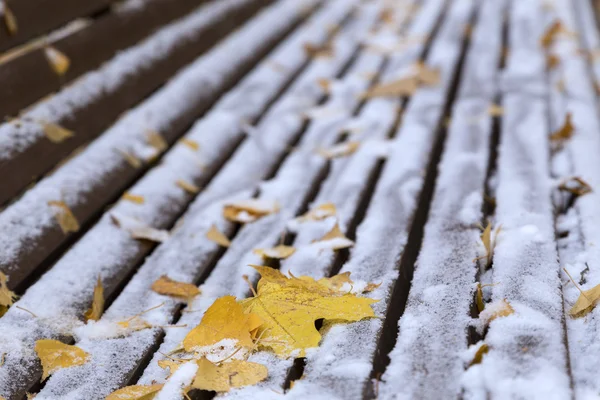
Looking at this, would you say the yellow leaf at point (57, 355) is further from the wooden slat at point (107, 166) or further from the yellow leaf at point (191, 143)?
the yellow leaf at point (191, 143)

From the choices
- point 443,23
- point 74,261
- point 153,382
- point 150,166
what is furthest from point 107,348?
point 443,23

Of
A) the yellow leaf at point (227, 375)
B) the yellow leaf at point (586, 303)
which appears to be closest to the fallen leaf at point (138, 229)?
the yellow leaf at point (227, 375)

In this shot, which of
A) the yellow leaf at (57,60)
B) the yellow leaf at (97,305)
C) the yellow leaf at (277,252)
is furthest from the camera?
the yellow leaf at (57,60)

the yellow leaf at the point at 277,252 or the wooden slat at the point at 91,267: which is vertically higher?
the wooden slat at the point at 91,267

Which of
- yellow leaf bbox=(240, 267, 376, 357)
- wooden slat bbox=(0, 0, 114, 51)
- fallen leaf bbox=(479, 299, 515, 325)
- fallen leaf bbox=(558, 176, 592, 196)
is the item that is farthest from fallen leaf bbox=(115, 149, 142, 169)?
fallen leaf bbox=(558, 176, 592, 196)

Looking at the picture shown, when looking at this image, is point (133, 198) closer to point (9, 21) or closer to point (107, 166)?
point (107, 166)

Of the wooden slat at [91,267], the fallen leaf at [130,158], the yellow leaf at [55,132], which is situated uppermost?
the yellow leaf at [55,132]
